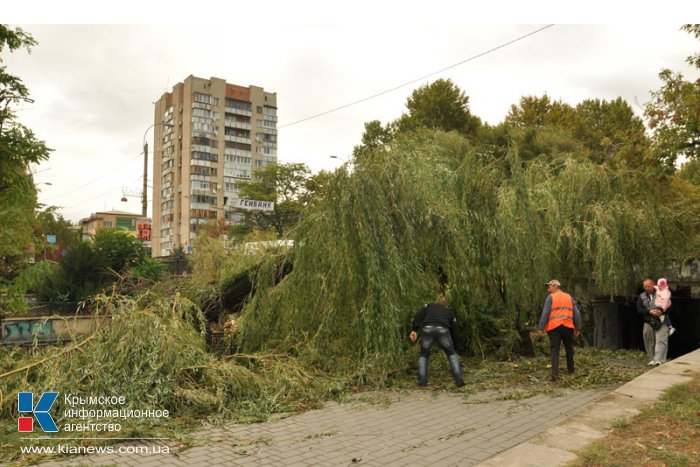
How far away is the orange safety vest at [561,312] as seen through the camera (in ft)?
27.8

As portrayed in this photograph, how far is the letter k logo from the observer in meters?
5.79

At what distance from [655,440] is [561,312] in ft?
13.6

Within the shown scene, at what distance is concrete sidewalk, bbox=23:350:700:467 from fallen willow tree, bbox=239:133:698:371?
1.54 metres

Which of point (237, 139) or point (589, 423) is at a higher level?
point (237, 139)

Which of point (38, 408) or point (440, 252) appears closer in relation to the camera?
point (38, 408)

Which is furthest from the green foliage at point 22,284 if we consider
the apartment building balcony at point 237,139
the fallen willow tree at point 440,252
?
the apartment building balcony at point 237,139

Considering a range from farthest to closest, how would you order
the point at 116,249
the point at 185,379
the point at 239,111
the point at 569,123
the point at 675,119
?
the point at 239,111 → the point at 569,123 → the point at 116,249 → the point at 675,119 → the point at 185,379

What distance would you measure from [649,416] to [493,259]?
13.9 ft

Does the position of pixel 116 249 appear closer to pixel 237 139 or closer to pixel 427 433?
pixel 427 433

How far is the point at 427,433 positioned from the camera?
225 inches

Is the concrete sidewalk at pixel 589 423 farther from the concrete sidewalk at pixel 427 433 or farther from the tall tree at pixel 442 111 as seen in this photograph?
the tall tree at pixel 442 111

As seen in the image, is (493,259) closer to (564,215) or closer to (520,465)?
(564,215)

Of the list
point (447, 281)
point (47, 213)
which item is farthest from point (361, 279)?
point (47, 213)

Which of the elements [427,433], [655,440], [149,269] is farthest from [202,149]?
[655,440]
